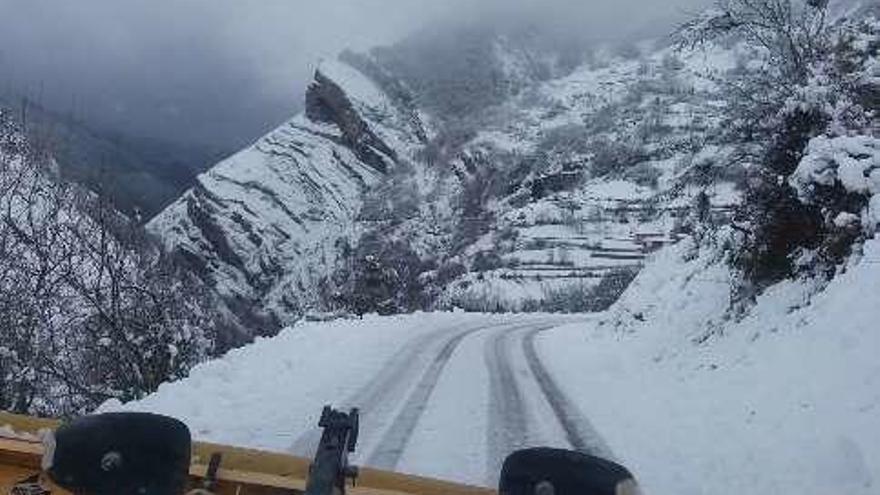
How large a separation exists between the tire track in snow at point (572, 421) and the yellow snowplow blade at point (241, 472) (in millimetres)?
5940

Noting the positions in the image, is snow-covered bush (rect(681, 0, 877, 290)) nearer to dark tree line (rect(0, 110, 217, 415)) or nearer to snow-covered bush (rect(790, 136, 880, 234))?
snow-covered bush (rect(790, 136, 880, 234))

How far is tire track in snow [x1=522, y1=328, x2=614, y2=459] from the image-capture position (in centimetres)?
1118

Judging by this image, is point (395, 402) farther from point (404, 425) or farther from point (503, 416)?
point (404, 425)

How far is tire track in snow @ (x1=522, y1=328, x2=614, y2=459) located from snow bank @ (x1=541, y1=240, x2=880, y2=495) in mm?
177

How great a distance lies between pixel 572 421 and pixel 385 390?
→ 3313mm

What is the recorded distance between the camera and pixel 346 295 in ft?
160

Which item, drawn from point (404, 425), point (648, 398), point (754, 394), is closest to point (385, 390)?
point (404, 425)

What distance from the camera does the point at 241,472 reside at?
448 cm

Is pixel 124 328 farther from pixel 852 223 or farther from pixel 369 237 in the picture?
pixel 369 237

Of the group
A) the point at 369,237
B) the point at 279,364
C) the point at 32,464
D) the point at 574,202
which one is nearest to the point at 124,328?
the point at 279,364

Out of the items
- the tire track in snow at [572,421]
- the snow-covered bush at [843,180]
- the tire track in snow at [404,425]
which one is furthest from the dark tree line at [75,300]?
the snow-covered bush at [843,180]

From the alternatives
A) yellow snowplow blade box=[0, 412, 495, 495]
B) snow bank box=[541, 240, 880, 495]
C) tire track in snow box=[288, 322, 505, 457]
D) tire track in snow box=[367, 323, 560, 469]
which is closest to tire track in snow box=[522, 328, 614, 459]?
snow bank box=[541, 240, 880, 495]

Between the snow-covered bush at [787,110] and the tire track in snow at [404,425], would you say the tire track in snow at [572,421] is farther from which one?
the snow-covered bush at [787,110]

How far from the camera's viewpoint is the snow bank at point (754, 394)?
963 centimetres
